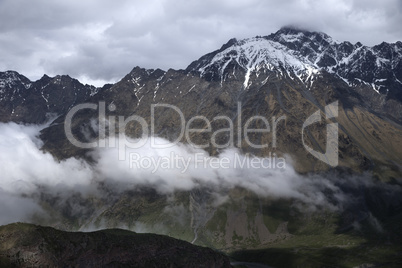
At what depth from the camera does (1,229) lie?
199000mm

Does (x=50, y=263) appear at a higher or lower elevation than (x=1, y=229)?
lower

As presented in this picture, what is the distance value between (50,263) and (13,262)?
15.1 meters

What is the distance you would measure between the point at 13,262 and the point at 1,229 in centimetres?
1915

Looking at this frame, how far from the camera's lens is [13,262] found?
18762 centimetres

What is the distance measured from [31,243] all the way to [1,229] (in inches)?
639

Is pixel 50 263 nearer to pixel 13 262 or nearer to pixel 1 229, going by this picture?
pixel 13 262

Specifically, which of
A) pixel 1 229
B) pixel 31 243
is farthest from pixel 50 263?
pixel 1 229

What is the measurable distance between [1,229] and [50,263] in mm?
27904

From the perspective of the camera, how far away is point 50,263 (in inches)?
7638

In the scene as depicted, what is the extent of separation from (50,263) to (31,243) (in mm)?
12295

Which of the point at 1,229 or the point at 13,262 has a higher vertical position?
the point at 1,229

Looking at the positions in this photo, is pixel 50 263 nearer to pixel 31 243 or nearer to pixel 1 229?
pixel 31 243
